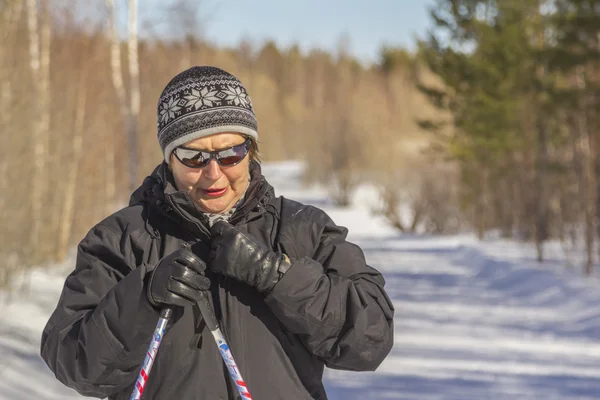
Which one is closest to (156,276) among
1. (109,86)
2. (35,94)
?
(35,94)

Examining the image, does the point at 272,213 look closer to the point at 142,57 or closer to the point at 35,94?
the point at 35,94

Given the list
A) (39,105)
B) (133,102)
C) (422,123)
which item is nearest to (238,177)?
(39,105)

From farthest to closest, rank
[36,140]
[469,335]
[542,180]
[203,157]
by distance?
[542,180]
[36,140]
[469,335]
[203,157]

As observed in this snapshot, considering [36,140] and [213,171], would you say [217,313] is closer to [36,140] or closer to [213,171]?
[213,171]

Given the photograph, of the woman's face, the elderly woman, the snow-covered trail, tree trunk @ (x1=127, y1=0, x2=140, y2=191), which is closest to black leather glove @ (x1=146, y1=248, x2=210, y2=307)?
the elderly woman

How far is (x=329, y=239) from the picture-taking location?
2.42 m

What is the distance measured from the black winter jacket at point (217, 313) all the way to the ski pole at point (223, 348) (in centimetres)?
6

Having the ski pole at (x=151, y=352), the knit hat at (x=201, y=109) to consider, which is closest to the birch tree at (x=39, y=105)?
the knit hat at (x=201, y=109)

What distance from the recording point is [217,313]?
2.32 m

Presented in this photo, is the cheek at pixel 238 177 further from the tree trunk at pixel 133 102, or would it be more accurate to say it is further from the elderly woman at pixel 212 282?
the tree trunk at pixel 133 102

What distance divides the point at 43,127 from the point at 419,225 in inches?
662

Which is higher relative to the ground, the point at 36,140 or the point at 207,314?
the point at 36,140

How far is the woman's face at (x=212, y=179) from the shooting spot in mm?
2355

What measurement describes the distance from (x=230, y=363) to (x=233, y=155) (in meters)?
0.52
